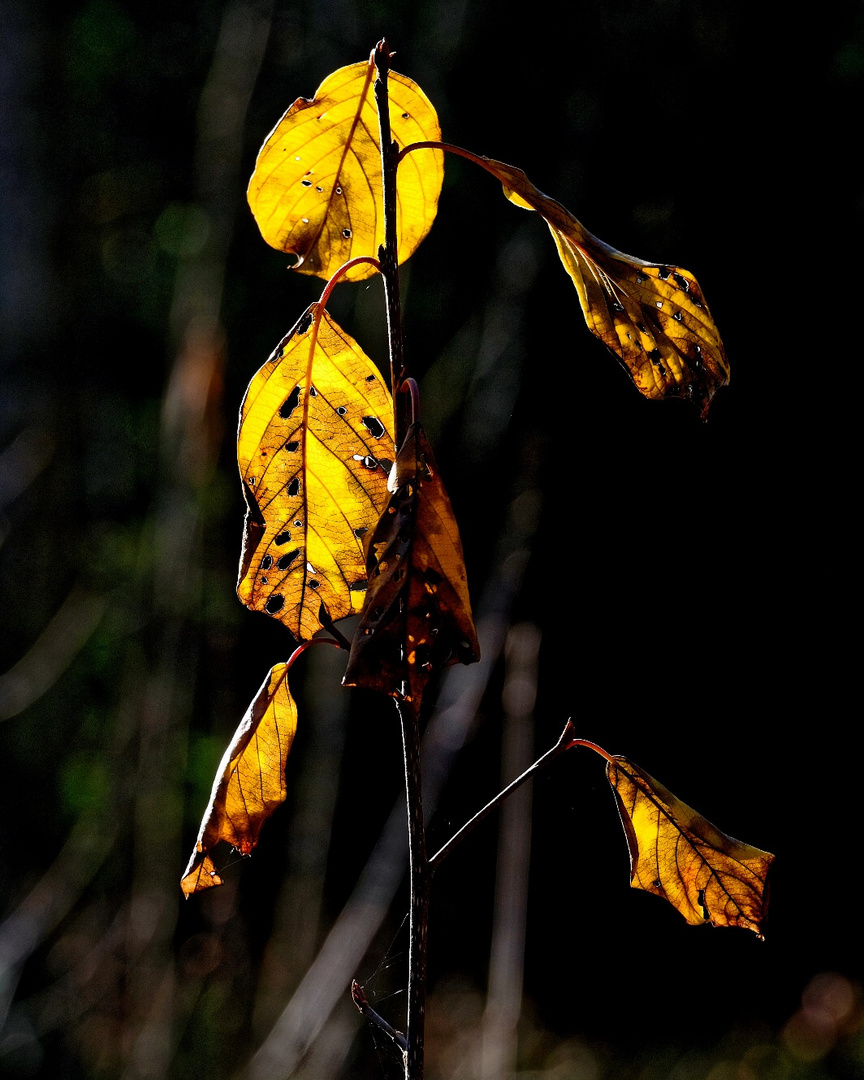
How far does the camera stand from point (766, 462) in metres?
2.70

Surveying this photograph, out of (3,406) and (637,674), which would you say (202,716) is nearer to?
(3,406)

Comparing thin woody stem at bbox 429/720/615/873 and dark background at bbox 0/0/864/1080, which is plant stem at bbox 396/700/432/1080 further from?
dark background at bbox 0/0/864/1080

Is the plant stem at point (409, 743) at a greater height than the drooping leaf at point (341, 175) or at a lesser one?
lesser

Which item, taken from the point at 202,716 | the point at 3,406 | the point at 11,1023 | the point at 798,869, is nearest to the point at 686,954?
the point at 798,869

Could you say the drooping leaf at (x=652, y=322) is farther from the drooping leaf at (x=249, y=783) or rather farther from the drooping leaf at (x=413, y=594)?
the drooping leaf at (x=249, y=783)

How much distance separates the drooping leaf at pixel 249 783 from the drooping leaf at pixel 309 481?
0.07 metres

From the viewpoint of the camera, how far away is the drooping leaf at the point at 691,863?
0.57 m

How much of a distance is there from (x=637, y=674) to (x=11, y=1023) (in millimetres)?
2160

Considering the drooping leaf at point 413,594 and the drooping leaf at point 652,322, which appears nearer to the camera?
the drooping leaf at point 413,594

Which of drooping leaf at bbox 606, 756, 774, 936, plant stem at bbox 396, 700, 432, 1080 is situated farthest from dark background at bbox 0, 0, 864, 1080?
plant stem at bbox 396, 700, 432, 1080

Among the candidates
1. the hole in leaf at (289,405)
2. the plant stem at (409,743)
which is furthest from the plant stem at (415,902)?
the hole in leaf at (289,405)

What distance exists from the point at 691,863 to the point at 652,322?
383mm

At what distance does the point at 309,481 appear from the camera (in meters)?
0.55

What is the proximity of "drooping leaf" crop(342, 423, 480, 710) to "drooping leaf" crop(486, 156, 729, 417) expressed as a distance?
0.53ft
